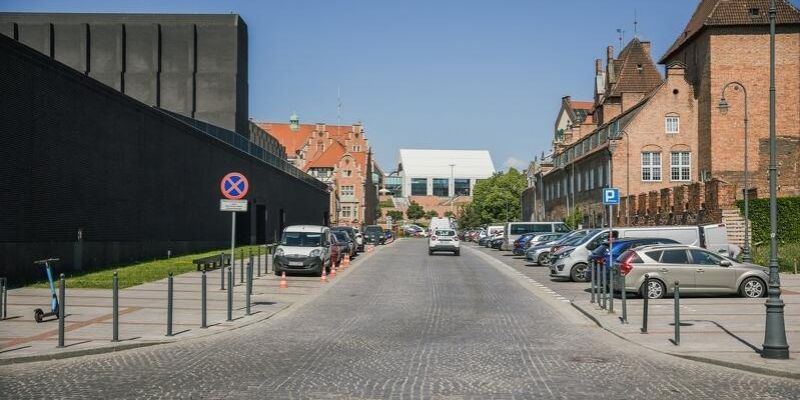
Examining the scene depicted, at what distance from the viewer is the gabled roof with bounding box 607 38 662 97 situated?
3199 inches

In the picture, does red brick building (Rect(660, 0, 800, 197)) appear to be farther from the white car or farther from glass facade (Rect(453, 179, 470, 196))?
glass facade (Rect(453, 179, 470, 196))

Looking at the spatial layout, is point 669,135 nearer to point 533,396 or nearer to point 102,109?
point 102,109

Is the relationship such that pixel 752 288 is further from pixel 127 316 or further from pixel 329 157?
pixel 329 157

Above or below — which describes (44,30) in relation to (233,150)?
above

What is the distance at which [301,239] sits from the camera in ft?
105

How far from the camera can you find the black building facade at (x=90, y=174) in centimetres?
2381

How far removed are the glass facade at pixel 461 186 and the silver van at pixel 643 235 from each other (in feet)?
530

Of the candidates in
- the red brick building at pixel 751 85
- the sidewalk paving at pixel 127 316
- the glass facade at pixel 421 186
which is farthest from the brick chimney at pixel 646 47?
the glass facade at pixel 421 186

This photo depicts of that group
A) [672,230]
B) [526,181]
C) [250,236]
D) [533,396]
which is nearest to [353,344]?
[533,396]

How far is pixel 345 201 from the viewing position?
436 ft

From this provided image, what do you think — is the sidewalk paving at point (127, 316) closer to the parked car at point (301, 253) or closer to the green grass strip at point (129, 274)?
the green grass strip at point (129, 274)

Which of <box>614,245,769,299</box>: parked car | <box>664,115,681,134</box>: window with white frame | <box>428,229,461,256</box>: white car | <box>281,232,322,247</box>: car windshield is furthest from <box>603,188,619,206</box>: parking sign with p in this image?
<box>664,115,681,134</box>: window with white frame

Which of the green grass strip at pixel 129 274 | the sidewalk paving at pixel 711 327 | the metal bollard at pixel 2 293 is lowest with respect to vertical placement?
the sidewalk paving at pixel 711 327

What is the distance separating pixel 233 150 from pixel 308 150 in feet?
305
